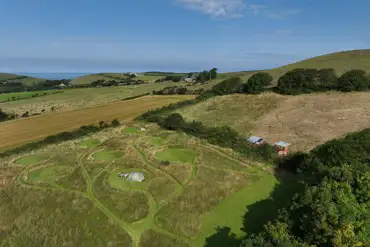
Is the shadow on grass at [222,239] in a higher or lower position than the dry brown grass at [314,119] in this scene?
lower

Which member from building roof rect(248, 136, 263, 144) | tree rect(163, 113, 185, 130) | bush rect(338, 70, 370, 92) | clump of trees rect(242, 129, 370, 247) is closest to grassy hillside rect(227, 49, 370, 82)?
bush rect(338, 70, 370, 92)

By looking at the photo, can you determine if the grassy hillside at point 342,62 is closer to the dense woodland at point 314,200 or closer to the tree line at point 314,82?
the tree line at point 314,82

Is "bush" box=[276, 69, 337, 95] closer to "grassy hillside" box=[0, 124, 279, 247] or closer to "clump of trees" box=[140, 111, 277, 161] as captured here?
"clump of trees" box=[140, 111, 277, 161]

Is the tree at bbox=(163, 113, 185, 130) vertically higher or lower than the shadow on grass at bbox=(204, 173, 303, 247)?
higher

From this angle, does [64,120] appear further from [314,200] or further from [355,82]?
[355,82]

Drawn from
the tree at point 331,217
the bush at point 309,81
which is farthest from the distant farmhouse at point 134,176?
the bush at point 309,81

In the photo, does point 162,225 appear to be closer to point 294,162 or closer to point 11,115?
point 294,162
